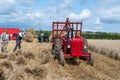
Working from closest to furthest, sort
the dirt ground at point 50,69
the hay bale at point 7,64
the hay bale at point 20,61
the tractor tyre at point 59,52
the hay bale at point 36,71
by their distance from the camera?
the dirt ground at point 50,69 < the hay bale at point 36,71 < the hay bale at point 7,64 < the hay bale at point 20,61 < the tractor tyre at point 59,52

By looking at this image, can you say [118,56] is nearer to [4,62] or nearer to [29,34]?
[4,62]

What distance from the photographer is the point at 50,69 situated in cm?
1697

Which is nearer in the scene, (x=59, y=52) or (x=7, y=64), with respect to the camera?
(x=7, y=64)

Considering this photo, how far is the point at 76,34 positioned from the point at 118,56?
3436mm

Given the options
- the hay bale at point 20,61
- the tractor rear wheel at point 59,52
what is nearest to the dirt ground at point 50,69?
the hay bale at point 20,61

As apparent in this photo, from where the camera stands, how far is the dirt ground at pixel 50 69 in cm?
1383

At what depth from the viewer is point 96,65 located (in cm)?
2009

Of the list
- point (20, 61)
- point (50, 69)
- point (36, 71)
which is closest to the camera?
point (36, 71)

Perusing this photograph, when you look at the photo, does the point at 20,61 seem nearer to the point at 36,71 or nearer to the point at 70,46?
the point at 36,71

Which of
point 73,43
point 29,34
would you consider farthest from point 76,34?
point 29,34

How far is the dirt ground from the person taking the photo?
45.4 ft

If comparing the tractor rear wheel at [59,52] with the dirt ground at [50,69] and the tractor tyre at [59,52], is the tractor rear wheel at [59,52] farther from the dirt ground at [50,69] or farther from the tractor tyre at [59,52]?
the dirt ground at [50,69]

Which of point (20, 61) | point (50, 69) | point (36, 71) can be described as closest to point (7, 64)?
point (36, 71)

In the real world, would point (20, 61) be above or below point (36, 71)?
above
